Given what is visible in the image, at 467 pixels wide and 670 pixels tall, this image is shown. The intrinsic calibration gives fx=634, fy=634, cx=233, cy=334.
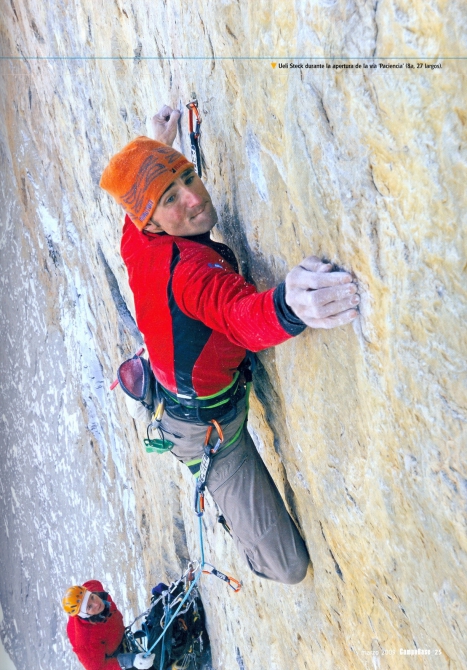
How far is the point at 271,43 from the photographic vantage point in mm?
1893

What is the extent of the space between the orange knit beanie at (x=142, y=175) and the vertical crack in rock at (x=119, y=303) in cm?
250

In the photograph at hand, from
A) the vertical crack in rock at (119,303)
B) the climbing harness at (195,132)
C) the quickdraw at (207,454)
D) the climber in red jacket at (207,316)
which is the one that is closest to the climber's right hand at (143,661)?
the climber in red jacket at (207,316)

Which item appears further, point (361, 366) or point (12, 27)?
point (12, 27)

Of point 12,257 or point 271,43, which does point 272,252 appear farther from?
point 12,257

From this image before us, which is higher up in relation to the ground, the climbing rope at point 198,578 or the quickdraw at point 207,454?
the quickdraw at point 207,454

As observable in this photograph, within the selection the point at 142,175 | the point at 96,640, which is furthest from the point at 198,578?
the point at 142,175

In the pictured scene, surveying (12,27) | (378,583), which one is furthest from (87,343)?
(378,583)

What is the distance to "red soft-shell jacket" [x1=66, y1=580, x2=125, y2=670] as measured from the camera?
4.13m

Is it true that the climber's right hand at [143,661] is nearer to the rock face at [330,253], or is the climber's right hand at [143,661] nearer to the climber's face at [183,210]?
the rock face at [330,253]

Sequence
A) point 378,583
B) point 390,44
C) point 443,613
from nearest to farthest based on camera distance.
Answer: point 390,44
point 443,613
point 378,583

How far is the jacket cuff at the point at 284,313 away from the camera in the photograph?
6.21 feet

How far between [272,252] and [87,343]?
4419mm

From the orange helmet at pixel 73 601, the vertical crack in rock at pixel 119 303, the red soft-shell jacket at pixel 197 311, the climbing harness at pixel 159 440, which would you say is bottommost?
the orange helmet at pixel 73 601

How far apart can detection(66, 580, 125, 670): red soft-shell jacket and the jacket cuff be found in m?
3.23
